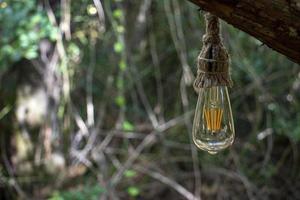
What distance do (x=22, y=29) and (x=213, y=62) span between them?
2.01 meters

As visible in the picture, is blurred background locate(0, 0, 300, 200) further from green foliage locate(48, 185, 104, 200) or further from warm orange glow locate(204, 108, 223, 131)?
warm orange glow locate(204, 108, 223, 131)

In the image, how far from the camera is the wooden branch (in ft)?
2.67

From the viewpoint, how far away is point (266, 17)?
822 millimetres

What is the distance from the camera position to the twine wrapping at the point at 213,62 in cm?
99

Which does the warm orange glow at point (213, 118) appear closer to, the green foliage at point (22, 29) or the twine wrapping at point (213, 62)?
the twine wrapping at point (213, 62)

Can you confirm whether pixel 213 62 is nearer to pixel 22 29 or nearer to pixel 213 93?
pixel 213 93

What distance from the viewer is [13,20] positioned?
280cm

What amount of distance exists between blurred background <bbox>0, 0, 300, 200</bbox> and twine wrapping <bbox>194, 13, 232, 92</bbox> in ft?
6.19

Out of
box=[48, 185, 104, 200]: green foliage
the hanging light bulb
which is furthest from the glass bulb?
box=[48, 185, 104, 200]: green foliage

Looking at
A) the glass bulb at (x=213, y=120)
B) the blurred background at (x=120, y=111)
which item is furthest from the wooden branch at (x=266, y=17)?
the blurred background at (x=120, y=111)

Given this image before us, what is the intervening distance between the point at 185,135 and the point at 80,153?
858mm

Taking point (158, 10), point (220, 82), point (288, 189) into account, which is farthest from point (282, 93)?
point (220, 82)

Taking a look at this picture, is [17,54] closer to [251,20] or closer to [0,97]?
[0,97]

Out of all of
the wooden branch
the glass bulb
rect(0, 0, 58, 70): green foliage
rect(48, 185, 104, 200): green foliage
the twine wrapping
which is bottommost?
rect(48, 185, 104, 200): green foliage
